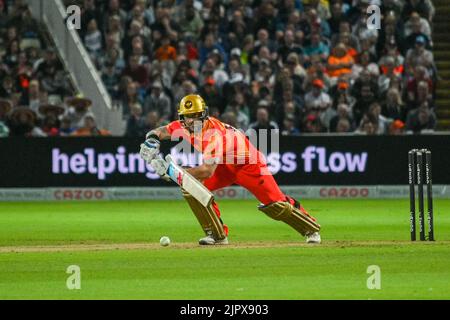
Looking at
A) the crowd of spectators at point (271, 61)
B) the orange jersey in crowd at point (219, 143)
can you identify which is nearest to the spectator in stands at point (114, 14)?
the crowd of spectators at point (271, 61)

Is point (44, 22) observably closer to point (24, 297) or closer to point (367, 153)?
point (367, 153)

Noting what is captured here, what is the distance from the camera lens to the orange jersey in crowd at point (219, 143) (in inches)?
608

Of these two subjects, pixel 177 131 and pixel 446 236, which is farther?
pixel 446 236

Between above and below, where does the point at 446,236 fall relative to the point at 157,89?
below

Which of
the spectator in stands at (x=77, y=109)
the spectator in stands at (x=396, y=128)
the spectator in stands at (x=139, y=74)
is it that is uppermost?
the spectator in stands at (x=139, y=74)

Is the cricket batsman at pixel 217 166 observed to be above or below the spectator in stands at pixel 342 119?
below

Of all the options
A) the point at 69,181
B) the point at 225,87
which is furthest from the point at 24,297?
the point at 225,87

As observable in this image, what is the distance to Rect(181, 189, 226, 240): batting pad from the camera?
614 inches

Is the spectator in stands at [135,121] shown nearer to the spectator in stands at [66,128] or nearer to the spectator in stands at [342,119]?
the spectator in stands at [66,128]

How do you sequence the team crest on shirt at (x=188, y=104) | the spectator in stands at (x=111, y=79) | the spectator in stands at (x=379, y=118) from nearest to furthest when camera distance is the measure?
the team crest on shirt at (x=188, y=104) → the spectator in stands at (x=379, y=118) → the spectator in stands at (x=111, y=79)

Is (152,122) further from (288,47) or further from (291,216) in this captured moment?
(291,216)

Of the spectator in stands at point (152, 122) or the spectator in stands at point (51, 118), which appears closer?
the spectator in stands at point (152, 122)

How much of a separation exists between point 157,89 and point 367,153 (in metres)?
4.48
